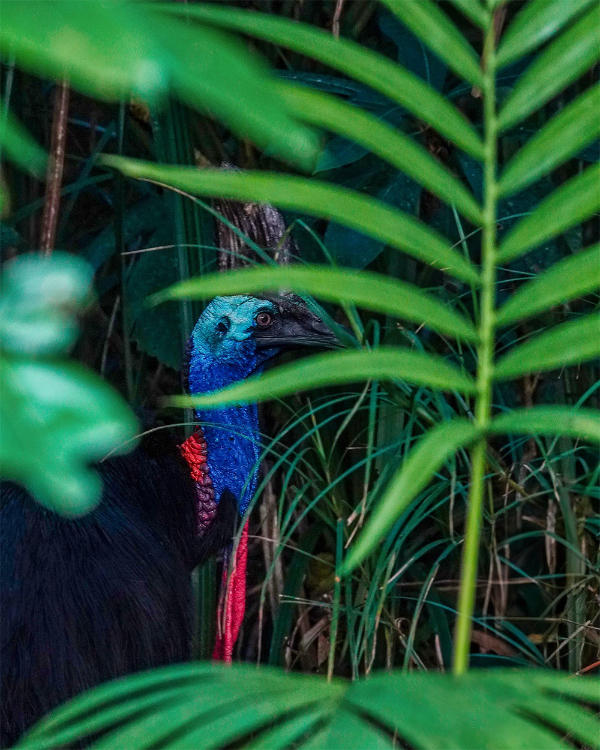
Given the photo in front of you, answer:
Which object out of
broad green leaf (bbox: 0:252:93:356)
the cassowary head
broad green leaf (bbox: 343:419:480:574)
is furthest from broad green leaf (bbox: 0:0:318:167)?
the cassowary head

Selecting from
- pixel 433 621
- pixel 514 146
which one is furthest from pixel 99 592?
Answer: pixel 514 146

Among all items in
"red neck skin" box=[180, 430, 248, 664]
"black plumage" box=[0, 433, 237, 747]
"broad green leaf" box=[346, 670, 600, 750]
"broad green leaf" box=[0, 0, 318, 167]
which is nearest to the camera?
"broad green leaf" box=[0, 0, 318, 167]

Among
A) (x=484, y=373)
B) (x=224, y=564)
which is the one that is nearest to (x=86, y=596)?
(x=224, y=564)

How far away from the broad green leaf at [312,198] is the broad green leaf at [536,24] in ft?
0.36

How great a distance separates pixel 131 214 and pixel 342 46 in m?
1.92

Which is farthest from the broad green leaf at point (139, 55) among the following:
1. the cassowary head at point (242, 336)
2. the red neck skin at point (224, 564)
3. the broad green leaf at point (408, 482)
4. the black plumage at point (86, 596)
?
the cassowary head at point (242, 336)

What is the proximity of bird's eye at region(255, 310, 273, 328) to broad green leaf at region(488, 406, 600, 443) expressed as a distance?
1329mm

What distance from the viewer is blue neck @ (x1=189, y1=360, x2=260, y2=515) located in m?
1.91

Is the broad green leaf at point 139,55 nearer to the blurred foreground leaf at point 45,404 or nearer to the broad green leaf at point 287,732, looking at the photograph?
the blurred foreground leaf at point 45,404

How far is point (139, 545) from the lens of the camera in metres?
1.70

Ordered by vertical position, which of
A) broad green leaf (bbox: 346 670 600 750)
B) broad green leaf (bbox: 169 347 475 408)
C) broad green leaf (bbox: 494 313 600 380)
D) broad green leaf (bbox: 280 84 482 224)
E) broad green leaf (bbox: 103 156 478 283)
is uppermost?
broad green leaf (bbox: 280 84 482 224)

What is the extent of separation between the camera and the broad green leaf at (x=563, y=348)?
0.59 metres

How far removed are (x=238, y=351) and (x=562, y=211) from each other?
137 cm

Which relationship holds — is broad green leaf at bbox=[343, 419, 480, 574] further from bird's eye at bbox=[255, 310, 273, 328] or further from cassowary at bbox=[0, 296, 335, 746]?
bird's eye at bbox=[255, 310, 273, 328]
